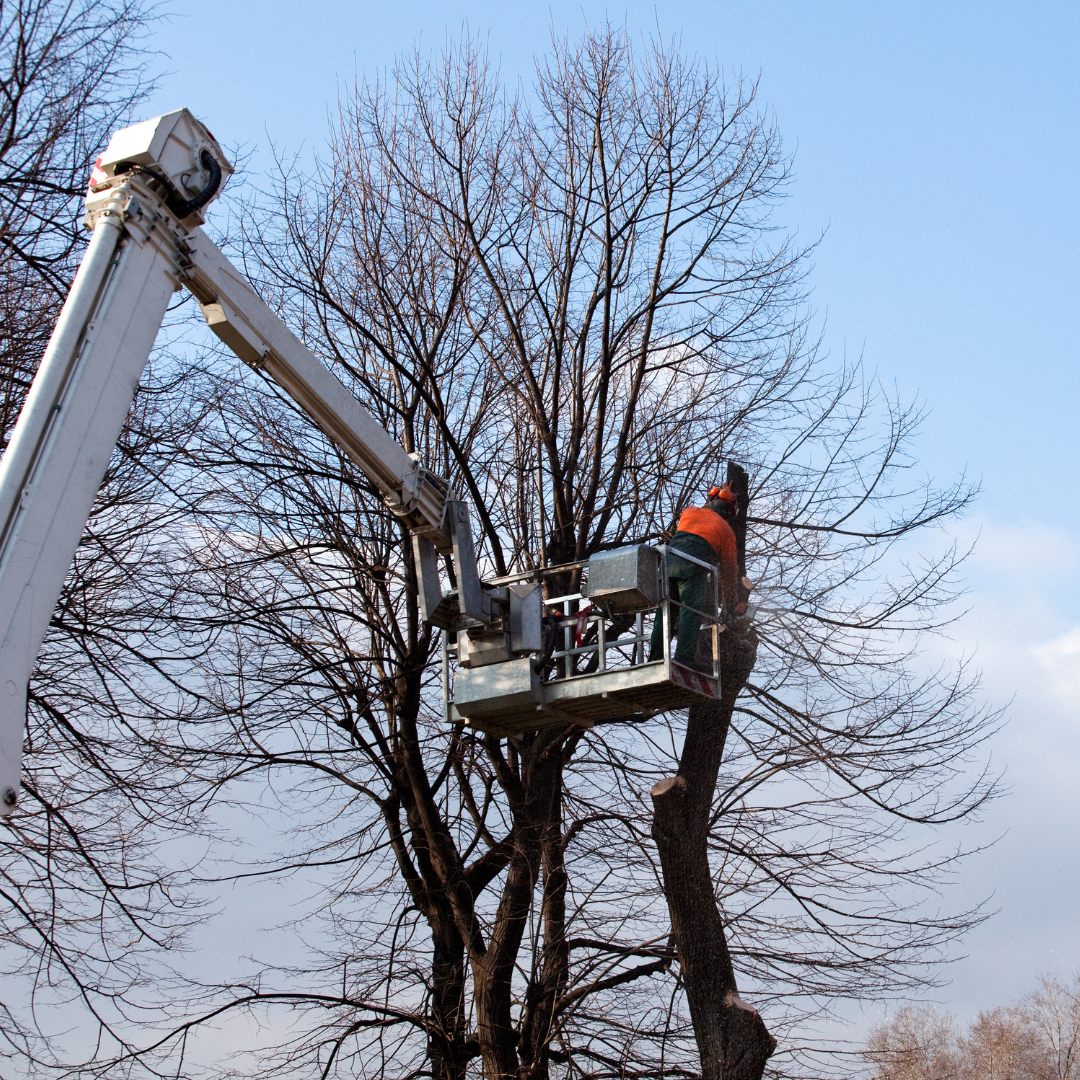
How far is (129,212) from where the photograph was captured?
6891 millimetres

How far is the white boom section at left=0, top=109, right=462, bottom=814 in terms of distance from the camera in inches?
229

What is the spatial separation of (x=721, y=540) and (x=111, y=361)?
14.6ft

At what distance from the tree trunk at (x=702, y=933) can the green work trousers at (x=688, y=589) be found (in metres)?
0.89

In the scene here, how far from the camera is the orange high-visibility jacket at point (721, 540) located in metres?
9.17

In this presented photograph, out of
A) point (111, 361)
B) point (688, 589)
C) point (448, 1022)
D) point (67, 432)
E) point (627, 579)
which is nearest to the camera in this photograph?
point (67, 432)

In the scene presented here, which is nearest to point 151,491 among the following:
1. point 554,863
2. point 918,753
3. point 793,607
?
point 554,863

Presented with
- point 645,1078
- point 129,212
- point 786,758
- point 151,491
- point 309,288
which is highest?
point 309,288

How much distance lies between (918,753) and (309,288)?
714cm

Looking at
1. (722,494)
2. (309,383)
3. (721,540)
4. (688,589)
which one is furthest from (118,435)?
(722,494)

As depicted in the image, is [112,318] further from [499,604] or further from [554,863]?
[554,863]

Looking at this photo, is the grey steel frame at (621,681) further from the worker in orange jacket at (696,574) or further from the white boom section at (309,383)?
the white boom section at (309,383)

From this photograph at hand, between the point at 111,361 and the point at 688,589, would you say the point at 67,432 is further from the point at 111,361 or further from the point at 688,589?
the point at 688,589

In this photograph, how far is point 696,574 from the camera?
9109 millimetres

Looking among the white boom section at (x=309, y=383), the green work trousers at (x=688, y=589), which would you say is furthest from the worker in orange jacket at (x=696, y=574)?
the white boom section at (x=309, y=383)
